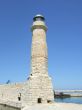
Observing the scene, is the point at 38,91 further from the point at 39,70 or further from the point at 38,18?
the point at 38,18

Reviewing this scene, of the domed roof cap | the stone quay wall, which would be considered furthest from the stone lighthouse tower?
the stone quay wall

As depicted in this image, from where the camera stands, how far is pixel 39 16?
18.5m

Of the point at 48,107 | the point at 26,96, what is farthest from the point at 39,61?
the point at 48,107

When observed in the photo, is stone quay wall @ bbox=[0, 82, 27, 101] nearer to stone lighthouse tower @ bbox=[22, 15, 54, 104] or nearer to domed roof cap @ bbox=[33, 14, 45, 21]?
stone lighthouse tower @ bbox=[22, 15, 54, 104]

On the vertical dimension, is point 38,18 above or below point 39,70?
above

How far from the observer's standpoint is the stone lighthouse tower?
16.3 m

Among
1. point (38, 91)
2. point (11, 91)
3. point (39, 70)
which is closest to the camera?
point (38, 91)

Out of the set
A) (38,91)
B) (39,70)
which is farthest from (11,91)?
(39,70)

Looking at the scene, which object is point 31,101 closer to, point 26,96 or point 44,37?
point 26,96

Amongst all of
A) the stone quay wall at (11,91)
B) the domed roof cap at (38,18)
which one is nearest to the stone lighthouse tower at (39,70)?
the domed roof cap at (38,18)

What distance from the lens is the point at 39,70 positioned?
666 inches

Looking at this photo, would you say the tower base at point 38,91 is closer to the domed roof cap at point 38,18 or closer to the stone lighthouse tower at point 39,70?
the stone lighthouse tower at point 39,70

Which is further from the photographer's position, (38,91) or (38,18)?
(38,18)

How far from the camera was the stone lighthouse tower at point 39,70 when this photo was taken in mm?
16270
